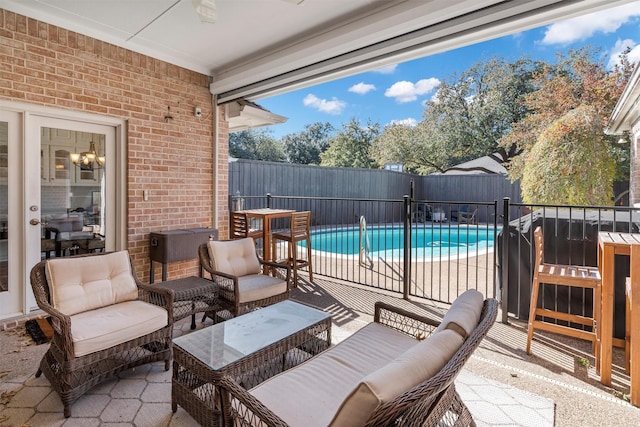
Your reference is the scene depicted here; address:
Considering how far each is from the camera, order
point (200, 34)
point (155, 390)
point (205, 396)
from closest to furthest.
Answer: point (205, 396)
point (155, 390)
point (200, 34)

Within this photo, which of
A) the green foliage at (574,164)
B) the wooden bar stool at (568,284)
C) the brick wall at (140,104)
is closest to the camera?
the wooden bar stool at (568,284)

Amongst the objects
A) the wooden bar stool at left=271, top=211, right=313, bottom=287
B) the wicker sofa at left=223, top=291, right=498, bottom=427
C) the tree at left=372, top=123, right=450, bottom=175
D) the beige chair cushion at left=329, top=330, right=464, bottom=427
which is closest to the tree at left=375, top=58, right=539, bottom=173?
the tree at left=372, top=123, right=450, bottom=175

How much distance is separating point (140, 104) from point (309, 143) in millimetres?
20342

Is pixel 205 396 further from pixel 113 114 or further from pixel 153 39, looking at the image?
pixel 153 39

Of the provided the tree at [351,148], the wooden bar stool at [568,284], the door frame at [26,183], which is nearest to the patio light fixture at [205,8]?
the door frame at [26,183]

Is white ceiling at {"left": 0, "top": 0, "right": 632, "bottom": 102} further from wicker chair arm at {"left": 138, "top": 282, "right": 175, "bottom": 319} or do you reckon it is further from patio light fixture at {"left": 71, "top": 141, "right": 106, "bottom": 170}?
wicker chair arm at {"left": 138, "top": 282, "right": 175, "bottom": 319}

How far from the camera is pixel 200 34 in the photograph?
3.71 metres

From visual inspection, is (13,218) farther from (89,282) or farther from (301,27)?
(301,27)

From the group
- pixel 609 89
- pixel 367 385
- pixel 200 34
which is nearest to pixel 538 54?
pixel 609 89

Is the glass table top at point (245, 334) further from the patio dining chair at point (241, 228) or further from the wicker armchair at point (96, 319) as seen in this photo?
the patio dining chair at point (241, 228)

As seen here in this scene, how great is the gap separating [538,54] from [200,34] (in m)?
16.6

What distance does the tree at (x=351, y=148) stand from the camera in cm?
2041

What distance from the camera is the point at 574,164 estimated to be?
7.63m

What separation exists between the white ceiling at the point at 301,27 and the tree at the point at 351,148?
53.4 ft
